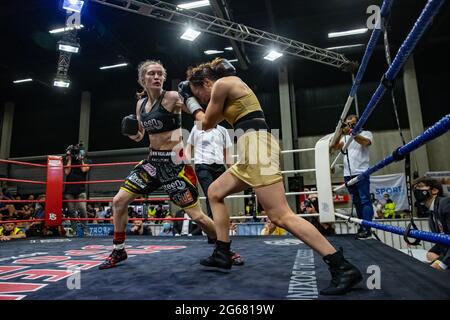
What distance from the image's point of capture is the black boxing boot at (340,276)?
1.04 metres

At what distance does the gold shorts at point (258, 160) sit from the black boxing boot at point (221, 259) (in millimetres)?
387

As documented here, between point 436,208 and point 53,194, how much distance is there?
4087mm

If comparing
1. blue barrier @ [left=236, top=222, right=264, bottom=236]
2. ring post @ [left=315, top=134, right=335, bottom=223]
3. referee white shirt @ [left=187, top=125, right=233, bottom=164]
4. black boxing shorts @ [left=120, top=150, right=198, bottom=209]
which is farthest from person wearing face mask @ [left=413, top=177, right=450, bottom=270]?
blue barrier @ [left=236, top=222, right=264, bottom=236]

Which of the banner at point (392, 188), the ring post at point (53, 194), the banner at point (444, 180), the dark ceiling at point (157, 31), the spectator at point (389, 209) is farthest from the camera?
the banner at point (392, 188)

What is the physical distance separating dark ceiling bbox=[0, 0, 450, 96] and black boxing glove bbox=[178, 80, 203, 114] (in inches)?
233

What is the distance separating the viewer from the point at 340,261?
112 cm

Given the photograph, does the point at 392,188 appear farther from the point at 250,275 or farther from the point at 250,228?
the point at 250,275

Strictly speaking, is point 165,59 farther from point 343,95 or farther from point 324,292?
point 324,292

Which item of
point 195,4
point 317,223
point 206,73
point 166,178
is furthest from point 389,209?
point 206,73

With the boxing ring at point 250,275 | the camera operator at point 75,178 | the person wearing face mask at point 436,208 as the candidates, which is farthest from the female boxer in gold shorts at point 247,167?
the camera operator at point 75,178

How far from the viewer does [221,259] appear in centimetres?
150

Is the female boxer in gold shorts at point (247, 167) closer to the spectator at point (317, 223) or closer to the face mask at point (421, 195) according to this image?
the face mask at point (421, 195)

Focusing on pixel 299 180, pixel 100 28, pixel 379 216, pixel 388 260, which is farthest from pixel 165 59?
pixel 388 260
